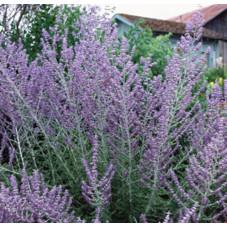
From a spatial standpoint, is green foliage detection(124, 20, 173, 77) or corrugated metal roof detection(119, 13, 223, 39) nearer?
green foliage detection(124, 20, 173, 77)

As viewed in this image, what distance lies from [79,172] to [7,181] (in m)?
0.49

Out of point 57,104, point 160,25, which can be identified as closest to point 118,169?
point 57,104

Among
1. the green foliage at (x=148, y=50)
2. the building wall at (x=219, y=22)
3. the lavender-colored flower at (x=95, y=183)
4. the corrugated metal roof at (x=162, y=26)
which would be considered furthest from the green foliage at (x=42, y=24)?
the building wall at (x=219, y=22)

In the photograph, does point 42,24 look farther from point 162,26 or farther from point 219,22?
point 219,22

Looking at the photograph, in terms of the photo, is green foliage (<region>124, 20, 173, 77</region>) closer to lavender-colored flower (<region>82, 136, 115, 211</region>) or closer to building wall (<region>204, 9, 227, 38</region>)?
lavender-colored flower (<region>82, 136, 115, 211</region>)

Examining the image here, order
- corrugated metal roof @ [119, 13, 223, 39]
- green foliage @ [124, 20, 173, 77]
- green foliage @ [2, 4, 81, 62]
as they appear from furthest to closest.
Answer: corrugated metal roof @ [119, 13, 223, 39] < green foliage @ [2, 4, 81, 62] < green foliage @ [124, 20, 173, 77]

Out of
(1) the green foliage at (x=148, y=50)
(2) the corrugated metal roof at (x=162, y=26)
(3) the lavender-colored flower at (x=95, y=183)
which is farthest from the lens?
(2) the corrugated metal roof at (x=162, y=26)

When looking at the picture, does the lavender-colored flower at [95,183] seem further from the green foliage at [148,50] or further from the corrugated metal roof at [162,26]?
the corrugated metal roof at [162,26]

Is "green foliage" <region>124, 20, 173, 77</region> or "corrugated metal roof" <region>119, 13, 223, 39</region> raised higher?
"corrugated metal roof" <region>119, 13, 223, 39</region>

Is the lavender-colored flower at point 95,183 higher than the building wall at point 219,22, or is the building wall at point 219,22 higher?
the building wall at point 219,22

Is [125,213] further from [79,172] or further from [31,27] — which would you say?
[31,27]

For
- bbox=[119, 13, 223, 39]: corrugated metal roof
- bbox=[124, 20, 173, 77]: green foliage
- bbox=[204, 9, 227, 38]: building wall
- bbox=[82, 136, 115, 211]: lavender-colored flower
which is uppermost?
bbox=[204, 9, 227, 38]: building wall

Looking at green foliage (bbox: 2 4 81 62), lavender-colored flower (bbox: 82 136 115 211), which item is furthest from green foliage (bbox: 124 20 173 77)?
lavender-colored flower (bbox: 82 136 115 211)

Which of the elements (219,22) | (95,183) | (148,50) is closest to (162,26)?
(219,22)
